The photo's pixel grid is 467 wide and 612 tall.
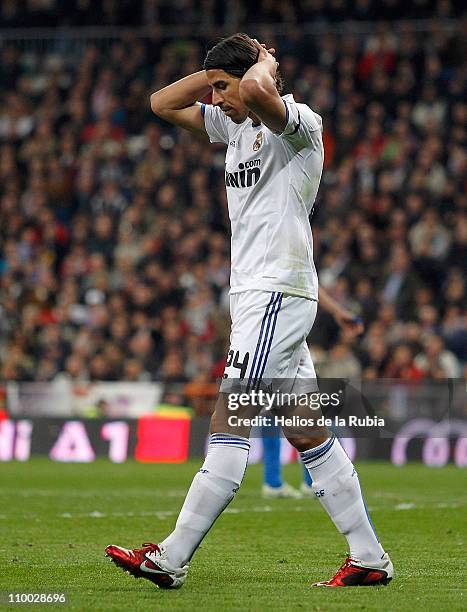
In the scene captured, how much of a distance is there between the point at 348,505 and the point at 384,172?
15097mm

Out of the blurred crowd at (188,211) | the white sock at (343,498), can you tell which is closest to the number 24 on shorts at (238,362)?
the white sock at (343,498)

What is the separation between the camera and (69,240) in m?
22.7

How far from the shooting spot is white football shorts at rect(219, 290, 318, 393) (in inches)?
244

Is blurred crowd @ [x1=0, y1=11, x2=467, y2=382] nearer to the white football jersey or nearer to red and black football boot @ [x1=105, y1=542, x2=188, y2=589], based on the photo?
the white football jersey

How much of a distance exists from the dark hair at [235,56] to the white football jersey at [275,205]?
0.85ft

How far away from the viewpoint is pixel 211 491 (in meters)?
6.14

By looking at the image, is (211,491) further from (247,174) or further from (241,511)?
(241,511)

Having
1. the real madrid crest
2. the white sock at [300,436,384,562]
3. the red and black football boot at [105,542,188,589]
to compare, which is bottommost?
the red and black football boot at [105,542,188,589]

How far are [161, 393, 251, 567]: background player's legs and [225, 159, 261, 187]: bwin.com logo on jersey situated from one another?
1.04 metres

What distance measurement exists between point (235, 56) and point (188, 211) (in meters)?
15.8

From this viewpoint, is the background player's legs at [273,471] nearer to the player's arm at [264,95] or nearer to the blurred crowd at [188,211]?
the blurred crowd at [188,211]

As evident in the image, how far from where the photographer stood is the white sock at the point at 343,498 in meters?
6.35

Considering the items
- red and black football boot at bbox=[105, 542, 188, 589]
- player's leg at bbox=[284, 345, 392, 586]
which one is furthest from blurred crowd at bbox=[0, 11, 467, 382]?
red and black football boot at bbox=[105, 542, 188, 589]

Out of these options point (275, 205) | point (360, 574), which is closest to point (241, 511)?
point (360, 574)
